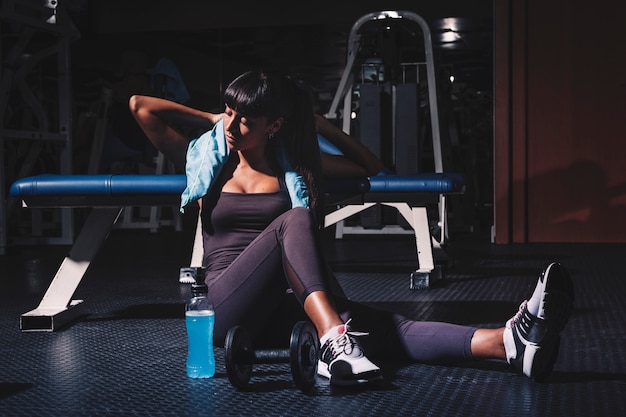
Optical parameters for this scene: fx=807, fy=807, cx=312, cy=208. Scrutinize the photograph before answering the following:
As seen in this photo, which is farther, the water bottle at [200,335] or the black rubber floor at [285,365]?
the water bottle at [200,335]

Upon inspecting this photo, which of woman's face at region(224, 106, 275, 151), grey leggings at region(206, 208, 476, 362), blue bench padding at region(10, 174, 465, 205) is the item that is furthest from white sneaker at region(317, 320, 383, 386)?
blue bench padding at region(10, 174, 465, 205)

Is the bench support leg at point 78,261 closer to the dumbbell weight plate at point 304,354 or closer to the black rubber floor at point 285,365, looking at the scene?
the black rubber floor at point 285,365

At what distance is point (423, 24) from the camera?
4.58 meters

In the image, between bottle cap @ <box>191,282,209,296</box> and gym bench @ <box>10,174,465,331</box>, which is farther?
gym bench @ <box>10,174,465,331</box>

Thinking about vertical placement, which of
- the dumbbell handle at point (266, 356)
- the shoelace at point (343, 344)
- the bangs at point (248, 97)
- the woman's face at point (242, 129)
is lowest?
the dumbbell handle at point (266, 356)

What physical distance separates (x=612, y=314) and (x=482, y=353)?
112cm

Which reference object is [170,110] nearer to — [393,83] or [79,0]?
[393,83]

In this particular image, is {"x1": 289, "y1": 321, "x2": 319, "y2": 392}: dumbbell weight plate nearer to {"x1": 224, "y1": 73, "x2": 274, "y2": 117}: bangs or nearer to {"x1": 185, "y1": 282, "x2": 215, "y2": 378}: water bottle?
{"x1": 185, "y1": 282, "x2": 215, "y2": 378}: water bottle

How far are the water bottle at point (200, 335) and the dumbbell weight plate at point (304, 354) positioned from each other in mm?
271

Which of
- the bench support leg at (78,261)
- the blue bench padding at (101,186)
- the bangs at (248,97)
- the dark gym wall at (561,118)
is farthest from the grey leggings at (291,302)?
the dark gym wall at (561,118)

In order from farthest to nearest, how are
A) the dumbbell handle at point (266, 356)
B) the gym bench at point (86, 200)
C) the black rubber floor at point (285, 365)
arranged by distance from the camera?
the gym bench at point (86, 200), the dumbbell handle at point (266, 356), the black rubber floor at point (285, 365)

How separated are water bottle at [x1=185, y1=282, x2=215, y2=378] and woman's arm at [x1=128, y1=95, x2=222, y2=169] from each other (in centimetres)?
51

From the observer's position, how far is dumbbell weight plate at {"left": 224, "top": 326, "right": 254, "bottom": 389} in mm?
1635

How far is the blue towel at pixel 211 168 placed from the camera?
6.36 ft
